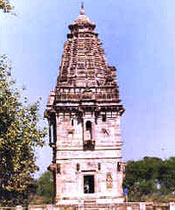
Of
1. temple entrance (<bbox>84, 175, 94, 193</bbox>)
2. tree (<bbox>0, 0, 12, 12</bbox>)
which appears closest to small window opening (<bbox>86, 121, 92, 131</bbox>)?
temple entrance (<bbox>84, 175, 94, 193</bbox>)

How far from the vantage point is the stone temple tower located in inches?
1272

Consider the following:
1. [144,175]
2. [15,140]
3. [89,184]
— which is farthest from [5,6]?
[144,175]

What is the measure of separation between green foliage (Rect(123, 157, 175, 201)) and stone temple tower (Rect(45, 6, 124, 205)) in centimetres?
3683

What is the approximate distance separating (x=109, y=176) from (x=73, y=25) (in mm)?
10667

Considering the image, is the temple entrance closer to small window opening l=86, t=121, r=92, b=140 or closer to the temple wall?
small window opening l=86, t=121, r=92, b=140

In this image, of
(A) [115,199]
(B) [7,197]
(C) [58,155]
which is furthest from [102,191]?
(B) [7,197]

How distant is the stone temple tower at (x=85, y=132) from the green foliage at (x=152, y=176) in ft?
121

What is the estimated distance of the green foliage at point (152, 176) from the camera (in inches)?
2785

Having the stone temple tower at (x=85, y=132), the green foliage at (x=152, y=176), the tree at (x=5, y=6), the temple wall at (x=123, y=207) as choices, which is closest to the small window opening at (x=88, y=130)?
the stone temple tower at (x=85, y=132)

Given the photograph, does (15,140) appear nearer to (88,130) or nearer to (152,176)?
(88,130)

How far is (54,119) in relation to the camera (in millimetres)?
33781

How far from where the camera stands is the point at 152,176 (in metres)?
72.1

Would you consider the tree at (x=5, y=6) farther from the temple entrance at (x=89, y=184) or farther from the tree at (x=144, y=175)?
the tree at (x=144, y=175)

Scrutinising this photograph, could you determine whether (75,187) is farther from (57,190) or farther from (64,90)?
(64,90)
